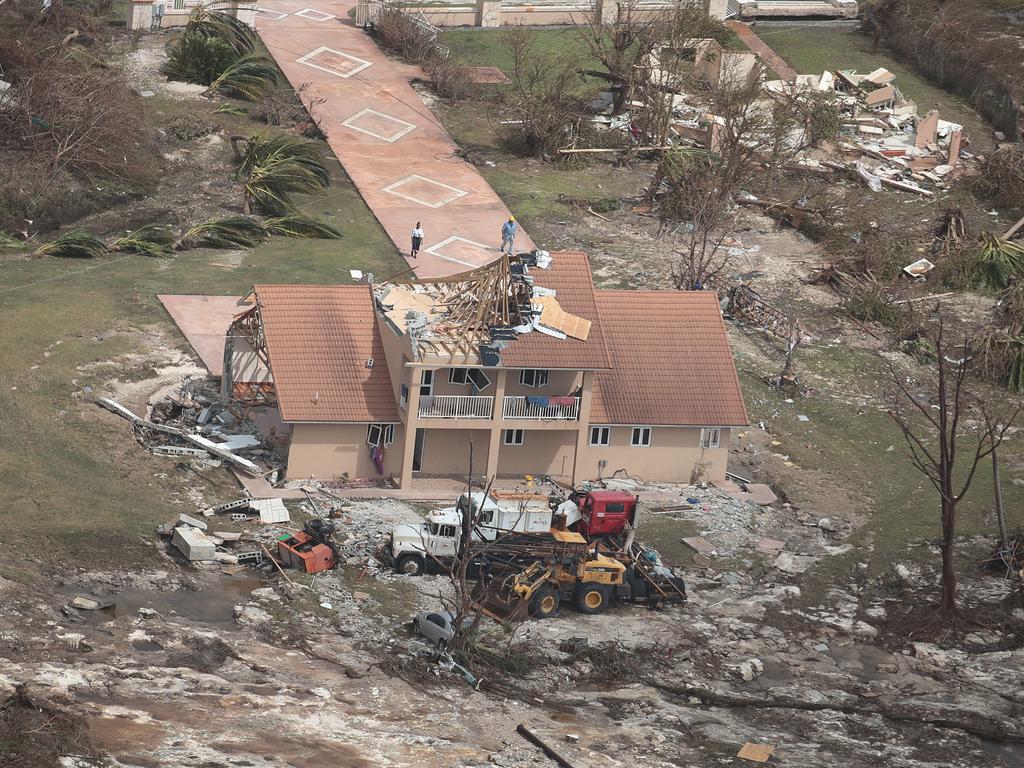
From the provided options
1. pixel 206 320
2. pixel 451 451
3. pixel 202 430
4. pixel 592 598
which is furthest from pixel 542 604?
pixel 206 320

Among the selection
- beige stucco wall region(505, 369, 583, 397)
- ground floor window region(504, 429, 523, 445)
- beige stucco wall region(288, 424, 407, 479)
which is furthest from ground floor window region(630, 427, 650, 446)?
beige stucco wall region(288, 424, 407, 479)

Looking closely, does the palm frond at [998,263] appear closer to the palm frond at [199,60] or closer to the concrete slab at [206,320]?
the concrete slab at [206,320]

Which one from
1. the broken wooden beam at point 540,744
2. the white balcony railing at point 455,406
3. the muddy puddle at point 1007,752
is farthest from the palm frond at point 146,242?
the muddy puddle at point 1007,752

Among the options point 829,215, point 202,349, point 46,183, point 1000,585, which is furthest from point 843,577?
point 46,183

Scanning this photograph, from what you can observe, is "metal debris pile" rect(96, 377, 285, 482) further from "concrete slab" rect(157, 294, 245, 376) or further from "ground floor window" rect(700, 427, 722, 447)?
"ground floor window" rect(700, 427, 722, 447)

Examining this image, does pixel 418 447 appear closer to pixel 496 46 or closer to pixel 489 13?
pixel 496 46

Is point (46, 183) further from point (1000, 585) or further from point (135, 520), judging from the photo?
point (1000, 585)
